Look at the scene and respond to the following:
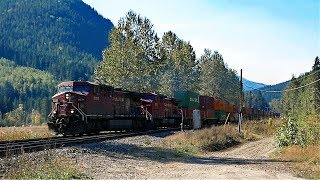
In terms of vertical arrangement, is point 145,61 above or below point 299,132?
above

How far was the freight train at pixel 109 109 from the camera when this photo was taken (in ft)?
87.9

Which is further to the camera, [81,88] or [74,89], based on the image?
[81,88]

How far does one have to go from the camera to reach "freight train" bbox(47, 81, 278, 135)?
26.8 m

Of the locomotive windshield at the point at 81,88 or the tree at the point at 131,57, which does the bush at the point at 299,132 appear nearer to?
the locomotive windshield at the point at 81,88

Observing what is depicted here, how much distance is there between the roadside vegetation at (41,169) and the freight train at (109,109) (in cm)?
1240

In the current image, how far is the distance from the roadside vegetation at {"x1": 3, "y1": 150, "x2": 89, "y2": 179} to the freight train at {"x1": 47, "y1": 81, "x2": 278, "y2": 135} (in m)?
12.4

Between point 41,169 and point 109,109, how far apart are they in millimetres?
18982

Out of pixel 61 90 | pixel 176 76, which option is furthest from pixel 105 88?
pixel 176 76

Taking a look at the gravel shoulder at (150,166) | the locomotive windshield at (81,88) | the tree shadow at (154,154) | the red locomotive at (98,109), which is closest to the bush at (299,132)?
the tree shadow at (154,154)

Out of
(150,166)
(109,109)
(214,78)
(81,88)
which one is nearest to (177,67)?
(214,78)

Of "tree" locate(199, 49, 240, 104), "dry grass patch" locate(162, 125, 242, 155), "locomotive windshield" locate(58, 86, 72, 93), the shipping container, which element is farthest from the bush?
"tree" locate(199, 49, 240, 104)

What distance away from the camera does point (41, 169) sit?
1202 cm

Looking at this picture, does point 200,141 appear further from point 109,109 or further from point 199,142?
point 109,109

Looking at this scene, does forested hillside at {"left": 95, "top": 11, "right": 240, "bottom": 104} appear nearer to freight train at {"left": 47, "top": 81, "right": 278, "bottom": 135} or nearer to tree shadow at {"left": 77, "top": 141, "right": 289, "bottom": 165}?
freight train at {"left": 47, "top": 81, "right": 278, "bottom": 135}
